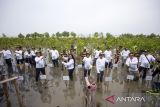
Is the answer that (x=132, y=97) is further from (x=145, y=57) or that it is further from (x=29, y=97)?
(x=29, y=97)

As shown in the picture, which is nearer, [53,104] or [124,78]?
[53,104]

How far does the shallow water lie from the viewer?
7084 millimetres

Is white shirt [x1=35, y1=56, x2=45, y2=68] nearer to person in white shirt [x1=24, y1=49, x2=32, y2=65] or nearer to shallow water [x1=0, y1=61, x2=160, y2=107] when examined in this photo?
shallow water [x1=0, y1=61, x2=160, y2=107]

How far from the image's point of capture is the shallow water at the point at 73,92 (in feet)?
23.2

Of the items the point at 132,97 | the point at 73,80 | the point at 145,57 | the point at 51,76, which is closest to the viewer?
the point at 132,97

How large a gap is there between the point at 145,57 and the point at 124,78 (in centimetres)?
201

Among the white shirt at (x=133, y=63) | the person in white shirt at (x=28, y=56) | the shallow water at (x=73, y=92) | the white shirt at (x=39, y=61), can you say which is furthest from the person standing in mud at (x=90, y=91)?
the person in white shirt at (x=28, y=56)

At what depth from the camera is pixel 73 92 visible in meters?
8.66

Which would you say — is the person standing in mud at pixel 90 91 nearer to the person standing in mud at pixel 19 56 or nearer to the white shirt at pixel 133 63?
the white shirt at pixel 133 63

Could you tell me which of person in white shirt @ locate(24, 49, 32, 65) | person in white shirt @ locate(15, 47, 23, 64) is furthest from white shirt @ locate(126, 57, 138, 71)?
person in white shirt @ locate(15, 47, 23, 64)

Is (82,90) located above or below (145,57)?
below

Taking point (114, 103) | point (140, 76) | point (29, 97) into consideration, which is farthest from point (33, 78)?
point (140, 76)

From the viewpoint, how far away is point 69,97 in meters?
8.07

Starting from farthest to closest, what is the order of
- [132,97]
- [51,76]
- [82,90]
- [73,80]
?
[51,76] < [73,80] < [82,90] < [132,97]
